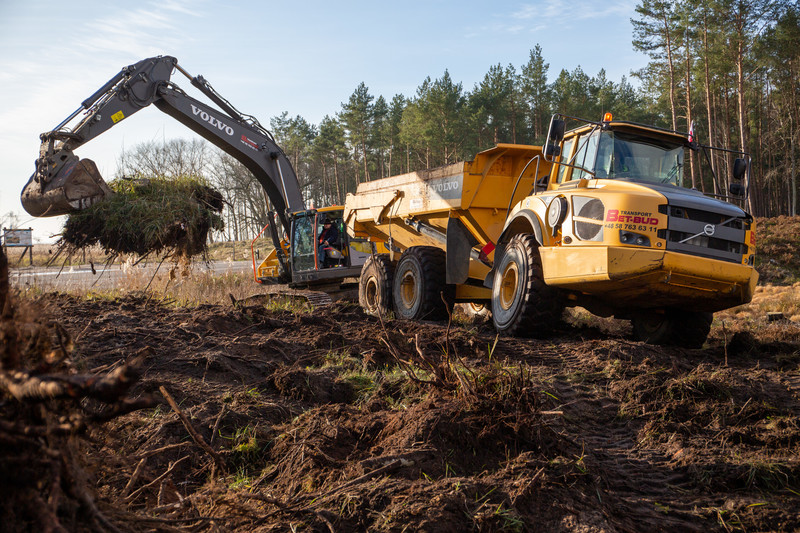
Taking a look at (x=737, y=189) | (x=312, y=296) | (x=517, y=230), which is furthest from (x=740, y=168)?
(x=312, y=296)

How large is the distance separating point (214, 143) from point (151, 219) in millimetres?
2269

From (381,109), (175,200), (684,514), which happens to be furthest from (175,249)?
(381,109)

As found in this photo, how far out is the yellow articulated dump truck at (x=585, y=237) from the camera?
249 inches

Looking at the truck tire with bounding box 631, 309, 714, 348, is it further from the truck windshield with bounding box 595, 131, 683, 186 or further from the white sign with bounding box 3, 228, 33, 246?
the white sign with bounding box 3, 228, 33, 246

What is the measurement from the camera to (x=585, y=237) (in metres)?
6.63

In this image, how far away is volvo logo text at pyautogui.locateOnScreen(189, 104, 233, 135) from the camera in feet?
39.6

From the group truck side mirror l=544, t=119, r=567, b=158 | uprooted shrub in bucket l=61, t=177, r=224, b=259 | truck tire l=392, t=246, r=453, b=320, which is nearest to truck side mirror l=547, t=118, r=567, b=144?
truck side mirror l=544, t=119, r=567, b=158

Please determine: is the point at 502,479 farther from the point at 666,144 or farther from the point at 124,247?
the point at 124,247

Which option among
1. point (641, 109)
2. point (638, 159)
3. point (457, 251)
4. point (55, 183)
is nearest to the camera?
point (638, 159)

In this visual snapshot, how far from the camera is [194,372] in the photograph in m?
5.52

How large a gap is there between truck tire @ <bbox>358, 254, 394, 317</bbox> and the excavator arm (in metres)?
2.97

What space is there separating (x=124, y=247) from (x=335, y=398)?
742 cm

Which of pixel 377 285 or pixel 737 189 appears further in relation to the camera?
pixel 377 285

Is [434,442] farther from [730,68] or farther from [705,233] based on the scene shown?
[730,68]
